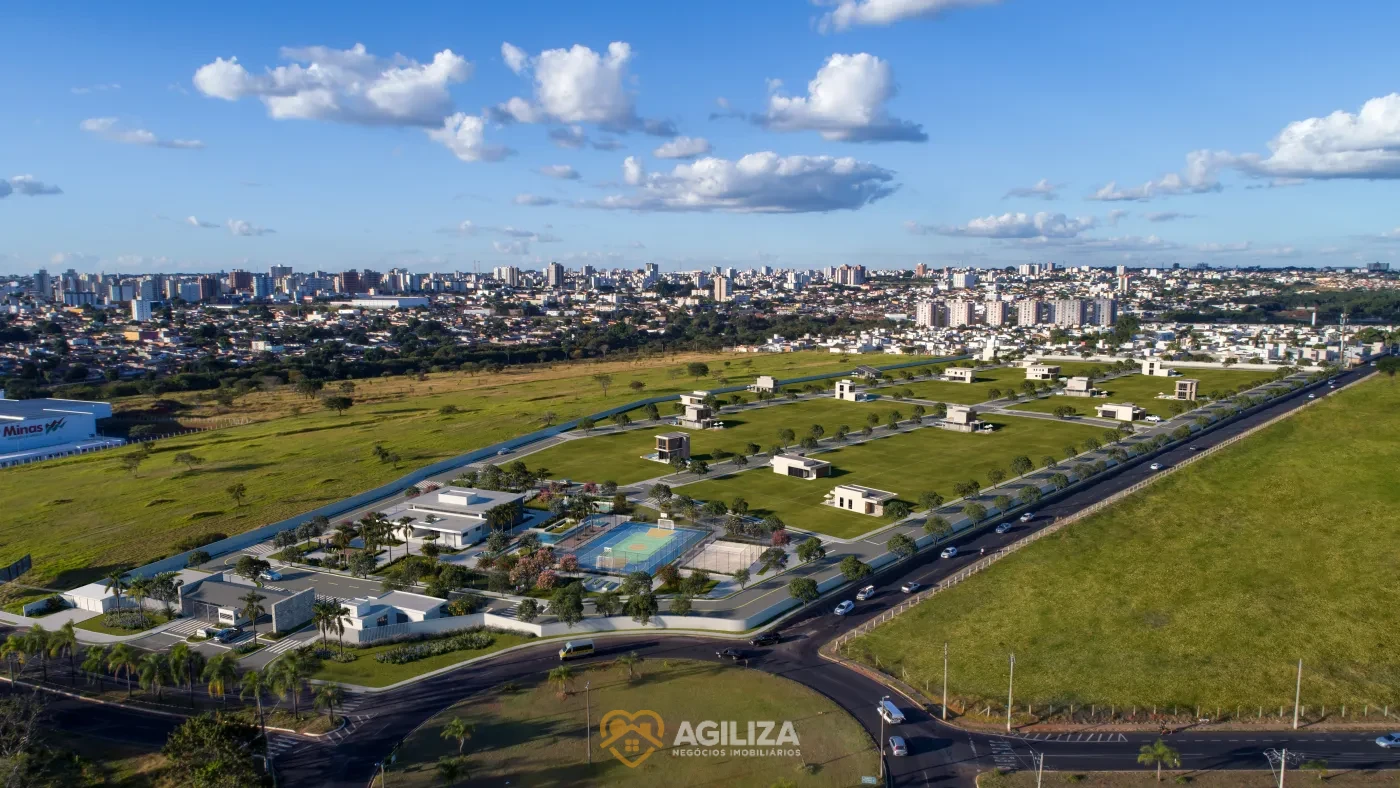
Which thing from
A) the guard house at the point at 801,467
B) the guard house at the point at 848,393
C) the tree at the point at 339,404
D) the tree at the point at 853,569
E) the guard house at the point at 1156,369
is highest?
the guard house at the point at 1156,369

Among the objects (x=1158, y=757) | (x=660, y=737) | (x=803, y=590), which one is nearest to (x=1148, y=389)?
(x=803, y=590)

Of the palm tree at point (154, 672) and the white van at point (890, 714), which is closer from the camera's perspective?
the white van at point (890, 714)

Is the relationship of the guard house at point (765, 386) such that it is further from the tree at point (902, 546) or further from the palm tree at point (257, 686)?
the palm tree at point (257, 686)

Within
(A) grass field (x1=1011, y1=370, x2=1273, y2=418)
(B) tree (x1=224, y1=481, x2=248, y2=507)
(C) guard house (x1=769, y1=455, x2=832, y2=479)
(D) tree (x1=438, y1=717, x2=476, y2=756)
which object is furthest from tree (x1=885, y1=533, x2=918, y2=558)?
(A) grass field (x1=1011, y1=370, x2=1273, y2=418)

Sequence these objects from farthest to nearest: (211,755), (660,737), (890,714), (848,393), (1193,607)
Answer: (848,393) < (1193,607) < (890,714) < (660,737) < (211,755)

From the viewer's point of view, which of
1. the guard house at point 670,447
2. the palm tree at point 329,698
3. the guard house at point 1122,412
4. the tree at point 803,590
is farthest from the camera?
the guard house at point 1122,412

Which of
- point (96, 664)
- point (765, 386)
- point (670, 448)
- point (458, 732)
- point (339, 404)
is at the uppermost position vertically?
point (765, 386)

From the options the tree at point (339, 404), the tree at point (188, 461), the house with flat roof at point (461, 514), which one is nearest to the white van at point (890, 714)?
the house with flat roof at point (461, 514)

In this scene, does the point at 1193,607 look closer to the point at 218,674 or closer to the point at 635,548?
the point at 635,548
